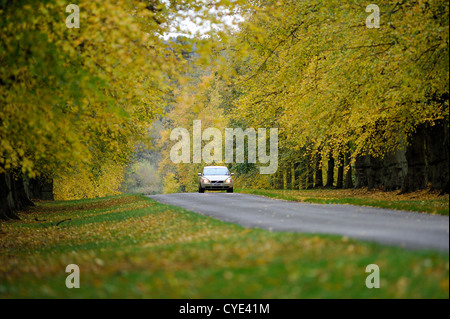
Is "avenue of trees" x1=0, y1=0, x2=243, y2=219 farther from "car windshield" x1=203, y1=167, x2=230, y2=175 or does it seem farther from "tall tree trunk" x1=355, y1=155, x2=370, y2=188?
"tall tree trunk" x1=355, y1=155, x2=370, y2=188

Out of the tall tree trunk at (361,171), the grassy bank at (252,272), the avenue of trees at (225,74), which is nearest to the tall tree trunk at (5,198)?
the avenue of trees at (225,74)

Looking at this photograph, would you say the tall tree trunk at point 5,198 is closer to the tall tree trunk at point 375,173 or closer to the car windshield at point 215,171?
the car windshield at point 215,171

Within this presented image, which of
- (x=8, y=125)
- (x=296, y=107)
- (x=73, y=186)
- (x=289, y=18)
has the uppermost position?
(x=289, y=18)

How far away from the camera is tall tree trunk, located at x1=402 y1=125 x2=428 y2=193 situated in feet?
80.7

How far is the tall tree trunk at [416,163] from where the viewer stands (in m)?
24.6

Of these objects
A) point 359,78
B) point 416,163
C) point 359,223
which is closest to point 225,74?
point 359,223

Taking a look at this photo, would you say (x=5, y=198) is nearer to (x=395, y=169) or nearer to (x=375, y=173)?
(x=395, y=169)

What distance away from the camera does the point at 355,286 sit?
6.93 metres

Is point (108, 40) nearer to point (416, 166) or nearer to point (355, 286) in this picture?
point (355, 286)

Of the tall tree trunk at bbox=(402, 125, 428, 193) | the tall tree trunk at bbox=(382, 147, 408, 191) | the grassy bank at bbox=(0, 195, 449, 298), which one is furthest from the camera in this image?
the tall tree trunk at bbox=(382, 147, 408, 191)

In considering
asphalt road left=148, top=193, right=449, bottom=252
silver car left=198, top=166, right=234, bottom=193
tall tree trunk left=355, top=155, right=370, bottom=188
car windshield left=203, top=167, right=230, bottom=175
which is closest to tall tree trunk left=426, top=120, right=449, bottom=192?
asphalt road left=148, top=193, right=449, bottom=252

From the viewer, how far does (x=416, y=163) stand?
25.1 meters
